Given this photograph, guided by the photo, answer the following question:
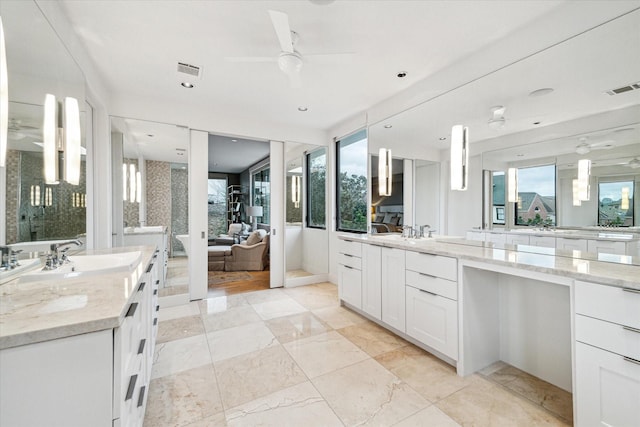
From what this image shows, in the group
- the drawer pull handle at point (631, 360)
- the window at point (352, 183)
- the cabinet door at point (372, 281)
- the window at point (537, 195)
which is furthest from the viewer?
the window at point (352, 183)

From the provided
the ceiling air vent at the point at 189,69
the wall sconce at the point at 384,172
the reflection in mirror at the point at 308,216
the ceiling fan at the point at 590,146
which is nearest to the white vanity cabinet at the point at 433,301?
the ceiling fan at the point at 590,146

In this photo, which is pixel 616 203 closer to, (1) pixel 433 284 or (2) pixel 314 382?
(1) pixel 433 284

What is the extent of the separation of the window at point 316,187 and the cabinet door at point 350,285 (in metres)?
1.47

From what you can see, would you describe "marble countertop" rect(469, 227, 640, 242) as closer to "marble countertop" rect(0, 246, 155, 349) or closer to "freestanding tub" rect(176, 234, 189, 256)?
"marble countertop" rect(0, 246, 155, 349)

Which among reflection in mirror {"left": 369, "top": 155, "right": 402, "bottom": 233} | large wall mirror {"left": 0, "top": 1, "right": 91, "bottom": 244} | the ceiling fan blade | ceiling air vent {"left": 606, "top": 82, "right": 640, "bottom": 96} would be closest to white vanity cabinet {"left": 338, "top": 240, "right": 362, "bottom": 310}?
reflection in mirror {"left": 369, "top": 155, "right": 402, "bottom": 233}

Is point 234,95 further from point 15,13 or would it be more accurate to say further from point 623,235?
point 623,235

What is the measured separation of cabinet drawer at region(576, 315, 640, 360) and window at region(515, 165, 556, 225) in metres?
0.73

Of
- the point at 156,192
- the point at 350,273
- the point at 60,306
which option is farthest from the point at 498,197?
the point at 156,192

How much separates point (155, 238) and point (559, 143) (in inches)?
166

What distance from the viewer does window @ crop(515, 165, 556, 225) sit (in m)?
1.83

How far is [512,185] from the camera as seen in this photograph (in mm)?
2004

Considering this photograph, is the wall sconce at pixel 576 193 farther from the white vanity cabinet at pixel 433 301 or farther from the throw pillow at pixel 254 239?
the throw pillow at pixel 254 239

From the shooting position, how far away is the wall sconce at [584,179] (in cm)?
167

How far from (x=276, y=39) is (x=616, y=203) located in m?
2.63
